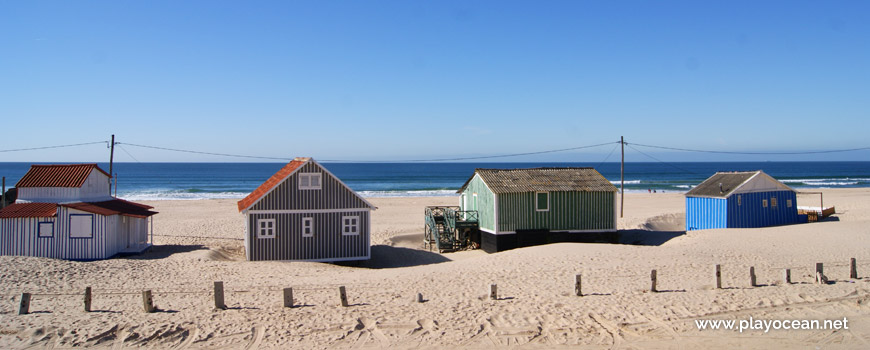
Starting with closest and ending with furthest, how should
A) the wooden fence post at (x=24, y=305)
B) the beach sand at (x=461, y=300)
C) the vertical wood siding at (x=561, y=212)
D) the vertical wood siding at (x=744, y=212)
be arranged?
the beach sand at (x=461, y=300) < the wooden fence post at (x=24, y=305) < the vertical wood siding at (x=561, y=212) < the vertical wood siding at (x=744, y=212)

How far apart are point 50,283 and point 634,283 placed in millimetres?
16533

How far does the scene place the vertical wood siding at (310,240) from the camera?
2162cm

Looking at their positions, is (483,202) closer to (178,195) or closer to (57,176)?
(57,176)

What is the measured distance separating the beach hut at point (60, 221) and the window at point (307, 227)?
6800 mm

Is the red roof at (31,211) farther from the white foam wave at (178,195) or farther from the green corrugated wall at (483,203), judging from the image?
the white foam wave at (178,195)

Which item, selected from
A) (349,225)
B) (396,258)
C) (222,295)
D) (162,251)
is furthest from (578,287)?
(162,251)

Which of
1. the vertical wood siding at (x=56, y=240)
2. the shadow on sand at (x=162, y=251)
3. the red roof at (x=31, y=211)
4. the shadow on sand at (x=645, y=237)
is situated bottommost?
the shadow on sand at (x=162, y=251)

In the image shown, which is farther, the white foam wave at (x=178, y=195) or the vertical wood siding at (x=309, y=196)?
the white foam wave at (x=178, y=195)

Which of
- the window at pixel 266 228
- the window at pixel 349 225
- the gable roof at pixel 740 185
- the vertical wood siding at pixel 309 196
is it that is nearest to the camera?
the window at pixel 266 228

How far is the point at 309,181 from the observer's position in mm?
21984

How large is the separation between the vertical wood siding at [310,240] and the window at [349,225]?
0.11 meters

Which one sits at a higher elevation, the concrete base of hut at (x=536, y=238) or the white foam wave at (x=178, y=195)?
the white foam wave at (x=178, y=195)

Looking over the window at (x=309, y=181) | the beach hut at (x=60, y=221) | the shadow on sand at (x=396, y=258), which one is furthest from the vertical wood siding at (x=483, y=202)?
the beach hut at (x=60, y=221)

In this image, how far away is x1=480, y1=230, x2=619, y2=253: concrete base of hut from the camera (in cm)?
2541
